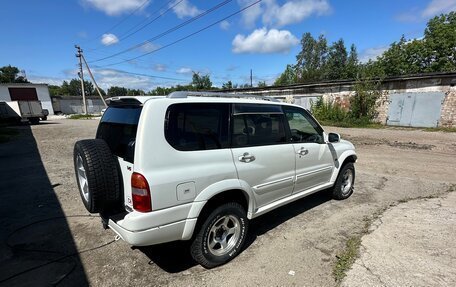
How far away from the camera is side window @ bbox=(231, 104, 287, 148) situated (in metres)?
2.99

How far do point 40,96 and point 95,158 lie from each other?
2062 inches

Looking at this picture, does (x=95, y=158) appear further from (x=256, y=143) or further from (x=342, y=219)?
(x=342, y=219)

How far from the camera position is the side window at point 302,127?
3.75 m

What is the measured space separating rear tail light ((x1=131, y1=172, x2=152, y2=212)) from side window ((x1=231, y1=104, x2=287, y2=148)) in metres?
1.10

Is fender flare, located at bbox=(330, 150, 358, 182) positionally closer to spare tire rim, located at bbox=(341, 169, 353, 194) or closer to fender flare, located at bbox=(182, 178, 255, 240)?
spare tire rim, located at bbox=(341, 169, 353, 194)

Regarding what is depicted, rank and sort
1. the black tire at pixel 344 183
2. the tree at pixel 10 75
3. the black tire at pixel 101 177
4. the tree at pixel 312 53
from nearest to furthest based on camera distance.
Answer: the black tire at pixel 101 177 < the black tire at pixel 344 183 < the tree at pixel 312 53 < the tree at pixel 10 75

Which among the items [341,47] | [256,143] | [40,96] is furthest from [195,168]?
[341,47]

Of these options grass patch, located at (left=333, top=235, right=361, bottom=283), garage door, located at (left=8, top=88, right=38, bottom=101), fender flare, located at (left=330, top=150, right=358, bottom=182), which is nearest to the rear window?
grass patch, located at (left=333, top=235, right=361, bottom=283)

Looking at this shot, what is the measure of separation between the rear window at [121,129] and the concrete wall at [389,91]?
20.4 m

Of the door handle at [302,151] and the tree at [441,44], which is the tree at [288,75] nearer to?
the tree at [441,44]

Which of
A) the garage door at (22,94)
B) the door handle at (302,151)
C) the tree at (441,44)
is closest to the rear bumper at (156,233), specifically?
the door handle at (302,151)

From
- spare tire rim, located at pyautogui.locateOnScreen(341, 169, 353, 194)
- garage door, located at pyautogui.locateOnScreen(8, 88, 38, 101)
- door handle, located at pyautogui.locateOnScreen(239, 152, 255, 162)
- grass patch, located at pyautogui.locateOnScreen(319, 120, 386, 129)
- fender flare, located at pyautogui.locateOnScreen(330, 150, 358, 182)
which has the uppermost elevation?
garage door, located at pyautogui.locateOnScreen(8, 88, 38, 101)

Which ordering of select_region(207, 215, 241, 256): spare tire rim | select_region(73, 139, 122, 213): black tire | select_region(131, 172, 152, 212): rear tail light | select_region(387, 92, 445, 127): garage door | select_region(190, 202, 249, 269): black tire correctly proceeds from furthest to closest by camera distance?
select_region(387, 92, 445, 127): garage door < select_region(207, 215, 241, 256): spare tire rim < select_region(190, 202, 249, 269): black tire < select_region(73, 139, 122, 213): black tire < select_region(131, 172, 152, 212): rear tail light

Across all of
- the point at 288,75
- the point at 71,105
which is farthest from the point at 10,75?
the point at 288,75
